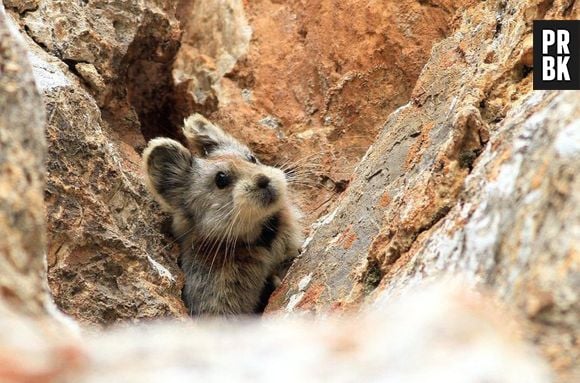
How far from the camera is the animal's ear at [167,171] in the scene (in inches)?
301

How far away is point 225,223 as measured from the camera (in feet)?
25.1

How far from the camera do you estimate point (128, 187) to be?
697 centimetres

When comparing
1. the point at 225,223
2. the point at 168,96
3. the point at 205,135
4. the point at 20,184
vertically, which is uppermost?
the point at 20,184

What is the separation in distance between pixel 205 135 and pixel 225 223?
100cm

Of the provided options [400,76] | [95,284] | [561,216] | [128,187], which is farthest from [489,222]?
[400,76]

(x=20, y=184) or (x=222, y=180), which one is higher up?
A: (x=20, y=184)

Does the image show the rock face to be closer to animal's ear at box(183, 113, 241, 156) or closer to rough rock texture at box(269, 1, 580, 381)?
rough rock texture at box(269, 1, 580, 381)

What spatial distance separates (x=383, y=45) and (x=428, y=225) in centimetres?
404

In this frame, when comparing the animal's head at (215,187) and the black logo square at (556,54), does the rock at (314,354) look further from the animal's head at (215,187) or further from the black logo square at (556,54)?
the animal's head at (215,187)

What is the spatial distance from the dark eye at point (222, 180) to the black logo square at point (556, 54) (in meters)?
3.04

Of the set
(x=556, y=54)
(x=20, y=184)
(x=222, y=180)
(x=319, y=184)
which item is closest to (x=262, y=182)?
(x=222, y=180)

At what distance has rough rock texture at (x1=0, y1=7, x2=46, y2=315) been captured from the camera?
345cm

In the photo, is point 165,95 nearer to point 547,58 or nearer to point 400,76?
point 400,76

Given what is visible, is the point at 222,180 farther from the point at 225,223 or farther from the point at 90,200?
the point at 90,200
